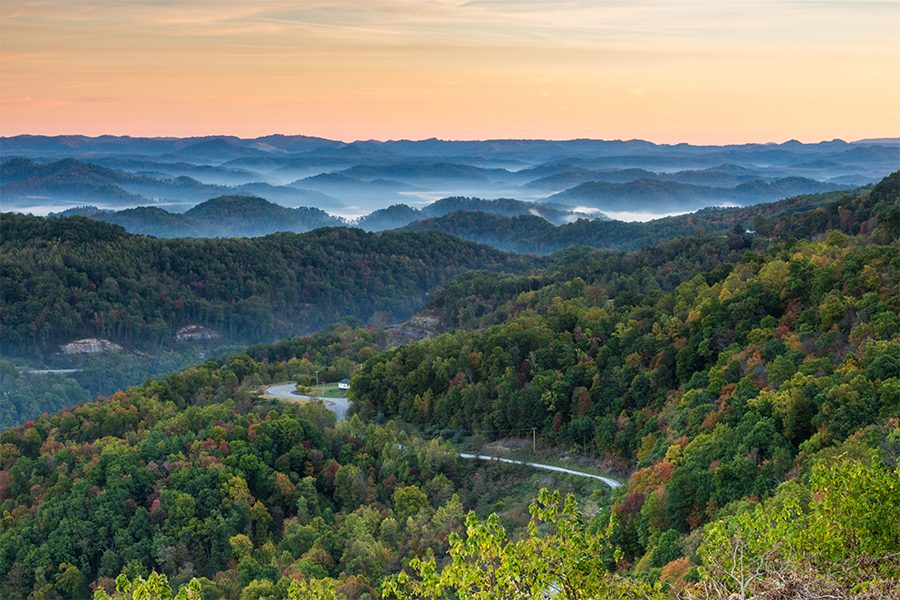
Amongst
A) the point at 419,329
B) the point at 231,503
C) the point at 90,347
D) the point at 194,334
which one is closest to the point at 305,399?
the point at 231,503

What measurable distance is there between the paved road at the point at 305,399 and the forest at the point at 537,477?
170 centimetres

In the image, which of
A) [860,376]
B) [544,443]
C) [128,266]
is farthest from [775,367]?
[128,266]

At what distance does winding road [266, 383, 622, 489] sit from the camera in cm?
5659

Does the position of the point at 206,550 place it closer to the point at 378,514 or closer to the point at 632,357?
the point at 378,514

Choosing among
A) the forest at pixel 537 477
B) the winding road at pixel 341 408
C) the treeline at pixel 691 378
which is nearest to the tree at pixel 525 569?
the forest at pixel 537 477

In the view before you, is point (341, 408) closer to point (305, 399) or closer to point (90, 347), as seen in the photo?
point (305, 399)

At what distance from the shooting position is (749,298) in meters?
59.7

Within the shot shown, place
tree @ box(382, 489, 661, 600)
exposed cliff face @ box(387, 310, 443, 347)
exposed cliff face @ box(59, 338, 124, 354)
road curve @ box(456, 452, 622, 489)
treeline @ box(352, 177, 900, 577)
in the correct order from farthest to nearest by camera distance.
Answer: exposed cliff face @ box(59, 338, 124, 354) → exposed cliff face @ box(387, 310, 443, 347) → road curve @ box(456, 452, 622, 489) → treeline @ box(352, 177, 900, 577) → tree @ box(382, 489, 661, 600)

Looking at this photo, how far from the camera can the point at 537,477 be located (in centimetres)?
5825

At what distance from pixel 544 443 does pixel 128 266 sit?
5885 inches

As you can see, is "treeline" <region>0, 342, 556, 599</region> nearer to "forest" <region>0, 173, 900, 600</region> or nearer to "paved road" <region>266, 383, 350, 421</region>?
"forest" <region>0, 173, 900, 600</region>

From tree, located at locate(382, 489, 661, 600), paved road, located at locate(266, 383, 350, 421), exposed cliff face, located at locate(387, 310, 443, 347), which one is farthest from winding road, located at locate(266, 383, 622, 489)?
exposed cliff face, located at locate(387, 310, 443, 347)

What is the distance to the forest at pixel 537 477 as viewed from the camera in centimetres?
2095

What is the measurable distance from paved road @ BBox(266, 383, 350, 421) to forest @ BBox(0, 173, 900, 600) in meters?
1.70
